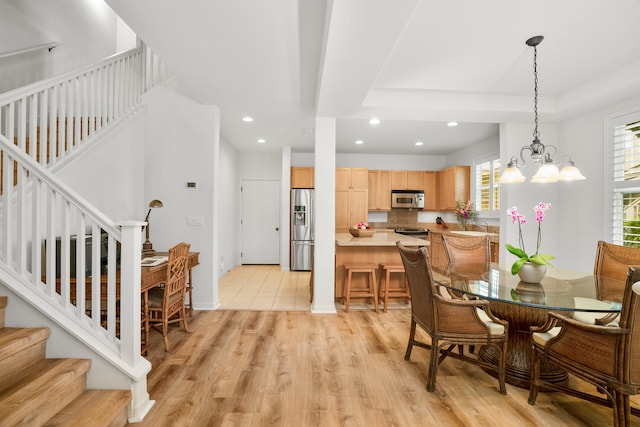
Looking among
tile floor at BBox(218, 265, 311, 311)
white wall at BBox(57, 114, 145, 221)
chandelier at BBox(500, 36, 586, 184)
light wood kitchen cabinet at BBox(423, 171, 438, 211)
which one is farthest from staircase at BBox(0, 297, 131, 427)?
light wood kitchen cabinet at BBox(423, 171, 438, 211)

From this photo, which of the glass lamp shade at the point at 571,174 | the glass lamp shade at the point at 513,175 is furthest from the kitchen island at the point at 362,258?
the glass lamp shade at the point at 571,174

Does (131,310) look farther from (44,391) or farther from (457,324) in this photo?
(457,324)

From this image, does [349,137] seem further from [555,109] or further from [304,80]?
[555,109]

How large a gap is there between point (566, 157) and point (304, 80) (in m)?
3.54

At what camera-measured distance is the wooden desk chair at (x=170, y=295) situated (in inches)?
108

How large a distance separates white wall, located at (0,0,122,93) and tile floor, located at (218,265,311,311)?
330 cm

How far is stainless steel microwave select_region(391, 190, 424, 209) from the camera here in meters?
6.54

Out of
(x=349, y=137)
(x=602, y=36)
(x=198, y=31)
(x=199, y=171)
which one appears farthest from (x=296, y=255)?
(x=602, y=36)

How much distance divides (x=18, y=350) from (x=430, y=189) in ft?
21.8

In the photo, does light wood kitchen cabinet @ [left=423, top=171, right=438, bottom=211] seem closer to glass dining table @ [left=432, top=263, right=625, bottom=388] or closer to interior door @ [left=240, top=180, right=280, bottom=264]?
interior door @ [left=240, top=180, right=280, bottom=264]

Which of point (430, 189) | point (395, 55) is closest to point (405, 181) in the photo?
point (430, 189)

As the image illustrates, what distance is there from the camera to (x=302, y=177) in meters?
6.38

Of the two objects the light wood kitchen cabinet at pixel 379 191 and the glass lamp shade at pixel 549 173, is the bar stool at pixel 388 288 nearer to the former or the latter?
the glass lamp shade at pixel 549 173

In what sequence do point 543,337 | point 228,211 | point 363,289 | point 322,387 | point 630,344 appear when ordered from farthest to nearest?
point 228,211, point 363,289, point 322,387, point 543,337, point 630,344
